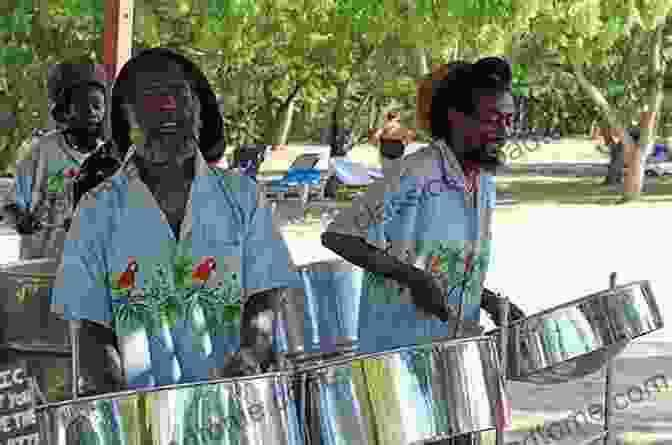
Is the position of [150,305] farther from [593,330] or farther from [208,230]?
[593,330]

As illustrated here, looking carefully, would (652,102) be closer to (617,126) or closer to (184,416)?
(617,126)

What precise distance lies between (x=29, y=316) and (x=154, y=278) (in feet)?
2.76

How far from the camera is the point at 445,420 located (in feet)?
5.23

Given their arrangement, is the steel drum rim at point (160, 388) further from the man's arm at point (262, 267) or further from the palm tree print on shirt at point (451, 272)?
the palm tree print on shirt at point (451, 272)

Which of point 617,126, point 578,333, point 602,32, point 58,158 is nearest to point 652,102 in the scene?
point 617,126

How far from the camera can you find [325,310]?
7.89 feet

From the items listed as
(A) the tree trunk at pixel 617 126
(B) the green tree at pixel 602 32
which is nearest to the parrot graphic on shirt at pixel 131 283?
(B) the green tree at pixel 602 32

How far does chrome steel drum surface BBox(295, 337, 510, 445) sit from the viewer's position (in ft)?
4.84

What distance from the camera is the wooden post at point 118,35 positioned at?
130 inches

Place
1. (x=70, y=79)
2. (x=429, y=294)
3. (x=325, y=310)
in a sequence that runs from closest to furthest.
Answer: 1. (x=429, y=294)
2. (x=325, y=310)
3. (x=70, y=79)

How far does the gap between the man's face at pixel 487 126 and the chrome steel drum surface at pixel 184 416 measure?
543 millimetres

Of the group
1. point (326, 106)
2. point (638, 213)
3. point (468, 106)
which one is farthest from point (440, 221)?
point (326, 106)

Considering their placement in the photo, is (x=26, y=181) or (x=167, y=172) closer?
(x=167, y=172)

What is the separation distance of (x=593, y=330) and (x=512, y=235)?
745 centimetres
